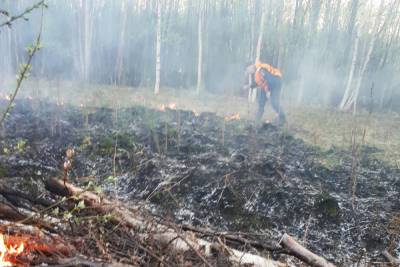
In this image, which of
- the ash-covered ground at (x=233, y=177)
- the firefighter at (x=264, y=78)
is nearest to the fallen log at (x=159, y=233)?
the ash-covered ground at (x=233, y=177)

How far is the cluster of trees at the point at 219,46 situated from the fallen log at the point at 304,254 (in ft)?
51.7

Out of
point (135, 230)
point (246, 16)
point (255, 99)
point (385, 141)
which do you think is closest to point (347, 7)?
point (246, 16)

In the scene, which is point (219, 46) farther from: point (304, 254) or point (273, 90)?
point (304, 254)

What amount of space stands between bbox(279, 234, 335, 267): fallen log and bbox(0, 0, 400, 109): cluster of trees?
15764 millimetres

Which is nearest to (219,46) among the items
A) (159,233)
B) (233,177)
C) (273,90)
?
(273,90)

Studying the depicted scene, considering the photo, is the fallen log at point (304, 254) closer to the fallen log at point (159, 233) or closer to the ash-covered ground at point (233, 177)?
A: the fallen log at point (159, 233)

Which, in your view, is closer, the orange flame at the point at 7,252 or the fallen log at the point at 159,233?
the orange flame at the point at 7,252

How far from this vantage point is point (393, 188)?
613 centimetres

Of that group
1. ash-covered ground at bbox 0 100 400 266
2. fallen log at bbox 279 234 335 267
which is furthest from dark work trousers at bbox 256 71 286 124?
fallen log at bbox 279 234 335 267

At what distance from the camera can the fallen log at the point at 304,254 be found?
2.82 m

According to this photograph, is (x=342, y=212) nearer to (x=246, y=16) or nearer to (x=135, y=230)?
(x=135, y=230)

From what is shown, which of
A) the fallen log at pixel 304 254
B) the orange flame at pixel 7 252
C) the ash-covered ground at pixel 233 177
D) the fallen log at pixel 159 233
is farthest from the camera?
the ash-covered ground at pixel 233 177

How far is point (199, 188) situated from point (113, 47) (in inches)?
656

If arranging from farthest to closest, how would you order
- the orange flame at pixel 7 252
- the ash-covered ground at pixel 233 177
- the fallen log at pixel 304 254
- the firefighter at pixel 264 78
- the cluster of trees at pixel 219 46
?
the cluster of trees at pixel 219 46
the firefighter at pixel 264 78
the ash-covered ground at pixel 233 177
the fallen log at pixel 304 254
the orange flame at pixel 7 252
